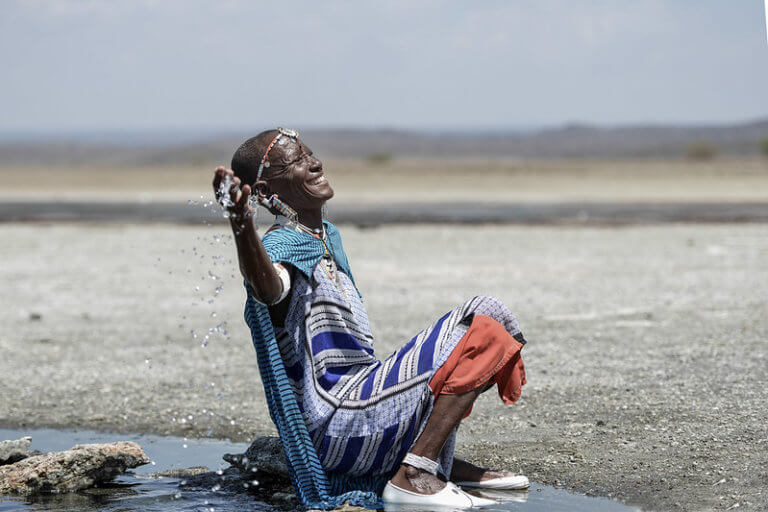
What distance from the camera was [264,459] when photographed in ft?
19.3

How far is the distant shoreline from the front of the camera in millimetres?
24672

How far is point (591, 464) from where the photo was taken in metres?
5.98

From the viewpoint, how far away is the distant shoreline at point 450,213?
24.7m

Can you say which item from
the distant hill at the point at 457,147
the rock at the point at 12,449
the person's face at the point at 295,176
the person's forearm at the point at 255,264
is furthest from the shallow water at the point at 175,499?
the distant hill at the point at 457,147

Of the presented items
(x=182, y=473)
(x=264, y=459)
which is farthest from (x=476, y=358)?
(x=182, y=473)

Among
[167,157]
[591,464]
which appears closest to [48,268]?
[591,464]

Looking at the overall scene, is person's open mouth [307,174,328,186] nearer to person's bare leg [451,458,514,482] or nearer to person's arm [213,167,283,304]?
person's arm [213,167,283,304]

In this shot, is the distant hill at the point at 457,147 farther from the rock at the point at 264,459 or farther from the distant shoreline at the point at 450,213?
the rock at the point at 264,459

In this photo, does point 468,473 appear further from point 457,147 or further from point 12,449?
point 457,147

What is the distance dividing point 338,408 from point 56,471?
1.78m

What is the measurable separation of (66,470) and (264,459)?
1.02 meters

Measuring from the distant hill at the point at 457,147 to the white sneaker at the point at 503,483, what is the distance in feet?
287

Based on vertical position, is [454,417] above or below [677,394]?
above

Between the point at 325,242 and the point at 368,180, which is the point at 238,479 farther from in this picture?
the point at 368,180
